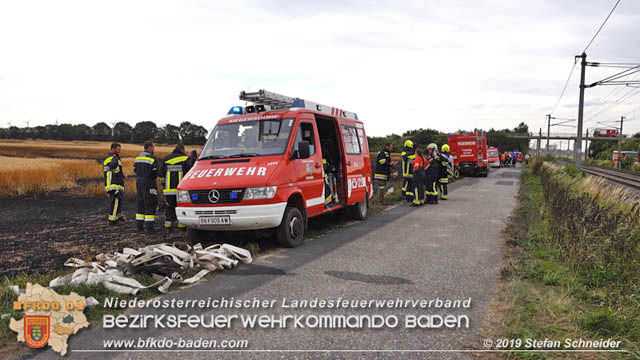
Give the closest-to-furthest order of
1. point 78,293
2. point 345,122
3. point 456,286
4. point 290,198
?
1. point 78,293
2. point 456,286
3. point 290,198
4. point 345,122

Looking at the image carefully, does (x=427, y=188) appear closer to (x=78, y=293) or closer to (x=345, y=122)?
(x=345, y=122)

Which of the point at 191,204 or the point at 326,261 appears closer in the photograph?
the point at 326,261

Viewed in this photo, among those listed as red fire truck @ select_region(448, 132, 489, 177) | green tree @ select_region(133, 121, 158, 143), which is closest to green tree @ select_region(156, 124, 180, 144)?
green tree @ select_region(133, 121, 158, 143)

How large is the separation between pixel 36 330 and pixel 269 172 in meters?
3.65

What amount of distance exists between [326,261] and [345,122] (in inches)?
166

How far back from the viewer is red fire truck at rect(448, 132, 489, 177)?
2736cm

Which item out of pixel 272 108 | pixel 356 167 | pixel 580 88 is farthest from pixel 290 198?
pixel 580 88

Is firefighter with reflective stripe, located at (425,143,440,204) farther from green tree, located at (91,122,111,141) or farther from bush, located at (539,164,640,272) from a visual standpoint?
green tree, located at (91,122,111,141)

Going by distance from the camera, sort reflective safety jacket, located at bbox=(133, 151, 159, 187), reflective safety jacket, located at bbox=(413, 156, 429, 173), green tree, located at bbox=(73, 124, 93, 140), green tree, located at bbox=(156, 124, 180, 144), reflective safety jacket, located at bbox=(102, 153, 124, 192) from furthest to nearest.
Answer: green tree, located at bbox=(73, 124, 93, 140) → green tree, located at bbox=(156, 124, 180, 144) → reflective safety jacket, located at bbox=(413, 156, 429, 173) → reflective safety jacket, located at bbox=(102, 153, 124, 192) → reflective safety jacket, located at bbox=(133, 151, 159, 187)

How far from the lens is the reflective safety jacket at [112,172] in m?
9.65

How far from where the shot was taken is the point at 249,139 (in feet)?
25.2

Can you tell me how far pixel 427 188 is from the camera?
1394cm

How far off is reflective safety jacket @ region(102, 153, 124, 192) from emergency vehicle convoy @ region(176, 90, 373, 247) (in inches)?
117

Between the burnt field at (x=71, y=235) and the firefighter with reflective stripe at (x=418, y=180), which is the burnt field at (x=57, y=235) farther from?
the firefighter with reflective stripe at (x=418, y=180)
